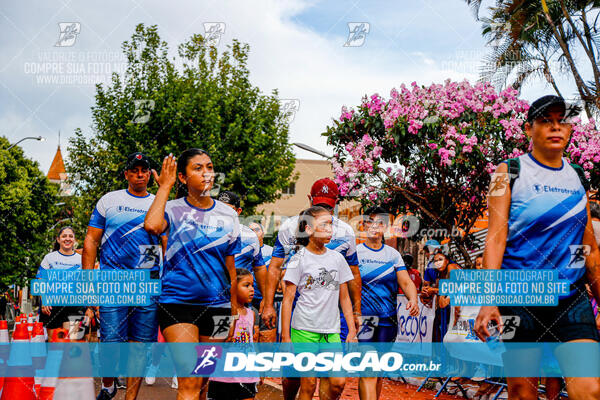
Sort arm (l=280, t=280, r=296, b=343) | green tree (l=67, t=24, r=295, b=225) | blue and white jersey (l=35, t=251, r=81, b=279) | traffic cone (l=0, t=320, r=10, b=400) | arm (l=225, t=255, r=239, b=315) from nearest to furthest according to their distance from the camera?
1. arm (l=225, t=255, r=239, b=315)
2. arm (l=280, t=280, r=296, b=343)
3. traffic cone (l=0, t=320, r=10, b=400)
4. blue and white jersey (l=35, t=251, r=81, b=279)
5. green tree (l=67, t=24, r=295, b=225)

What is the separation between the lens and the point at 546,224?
3.89 metres

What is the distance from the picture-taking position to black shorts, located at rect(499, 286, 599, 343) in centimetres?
372

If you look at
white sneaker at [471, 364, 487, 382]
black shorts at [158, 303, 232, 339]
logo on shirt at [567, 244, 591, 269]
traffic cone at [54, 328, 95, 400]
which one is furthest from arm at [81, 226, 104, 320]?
white sneaker at [471, 364, 487, 382]

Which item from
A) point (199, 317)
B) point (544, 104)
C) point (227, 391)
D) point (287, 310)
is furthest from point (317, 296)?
point (544, 104)

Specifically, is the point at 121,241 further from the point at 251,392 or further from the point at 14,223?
the point at 14,223

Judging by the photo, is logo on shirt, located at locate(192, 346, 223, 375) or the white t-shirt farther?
the white t-shirt

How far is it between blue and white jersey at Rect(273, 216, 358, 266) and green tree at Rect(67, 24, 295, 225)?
1485 cm

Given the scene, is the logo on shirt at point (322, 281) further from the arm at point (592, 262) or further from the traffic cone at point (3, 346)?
the traffic cone at point (3, 346)

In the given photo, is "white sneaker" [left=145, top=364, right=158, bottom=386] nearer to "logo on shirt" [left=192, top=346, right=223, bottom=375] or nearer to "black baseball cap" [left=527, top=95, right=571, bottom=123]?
"logo on shirt" [left=192, top=346, right=223, bottom=375]

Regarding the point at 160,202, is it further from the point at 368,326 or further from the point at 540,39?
the point at 540,39

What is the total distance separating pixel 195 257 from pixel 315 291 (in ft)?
4.52

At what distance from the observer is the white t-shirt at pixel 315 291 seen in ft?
18.9

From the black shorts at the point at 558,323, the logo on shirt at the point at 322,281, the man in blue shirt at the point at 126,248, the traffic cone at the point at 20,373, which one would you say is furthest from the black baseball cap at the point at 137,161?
the black shorts at the point at 558,323

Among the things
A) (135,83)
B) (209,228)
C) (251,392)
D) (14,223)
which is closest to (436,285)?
(251,392)
